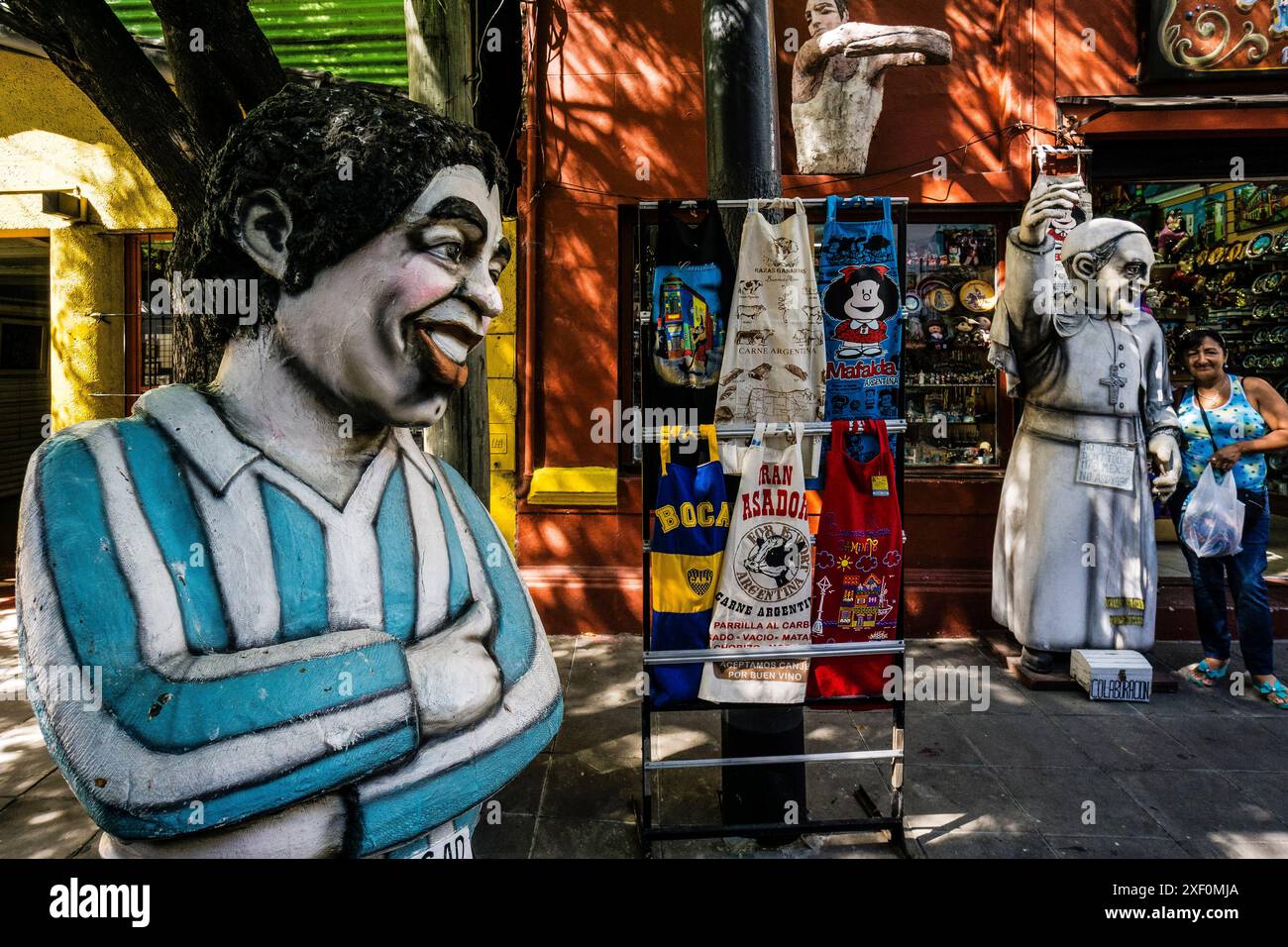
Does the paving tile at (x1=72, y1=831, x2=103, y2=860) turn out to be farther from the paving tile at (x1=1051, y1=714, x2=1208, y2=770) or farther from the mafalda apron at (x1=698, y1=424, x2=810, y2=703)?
the paving tile at (x1=1051, y1=714, x2=1208, y2=770)

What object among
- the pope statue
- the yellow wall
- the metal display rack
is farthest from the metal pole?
the yellow wall

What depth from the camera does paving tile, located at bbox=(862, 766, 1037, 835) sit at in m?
3.61

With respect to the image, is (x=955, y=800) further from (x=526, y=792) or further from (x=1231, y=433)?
(x=1231, y=433)

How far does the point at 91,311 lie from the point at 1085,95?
795 cm

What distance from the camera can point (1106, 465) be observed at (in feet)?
16.5

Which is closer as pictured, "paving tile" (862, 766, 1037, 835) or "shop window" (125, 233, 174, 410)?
"paving tile" (862, 766, 1037, 835)

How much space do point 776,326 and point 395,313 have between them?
202 cm

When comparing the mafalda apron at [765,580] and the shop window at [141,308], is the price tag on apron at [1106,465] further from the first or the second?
the shop window at [141,308]

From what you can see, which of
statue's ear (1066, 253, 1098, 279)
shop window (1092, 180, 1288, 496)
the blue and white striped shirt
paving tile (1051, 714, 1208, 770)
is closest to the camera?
the blue and white striped shirt

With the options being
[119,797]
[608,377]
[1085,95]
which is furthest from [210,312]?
[1085,95]

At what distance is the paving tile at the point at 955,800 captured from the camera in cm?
361

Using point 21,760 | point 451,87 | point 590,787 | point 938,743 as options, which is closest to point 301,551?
point 451,87

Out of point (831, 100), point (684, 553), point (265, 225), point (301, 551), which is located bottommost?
point (684, 553)

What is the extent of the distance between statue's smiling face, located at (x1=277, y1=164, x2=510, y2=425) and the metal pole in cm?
216
